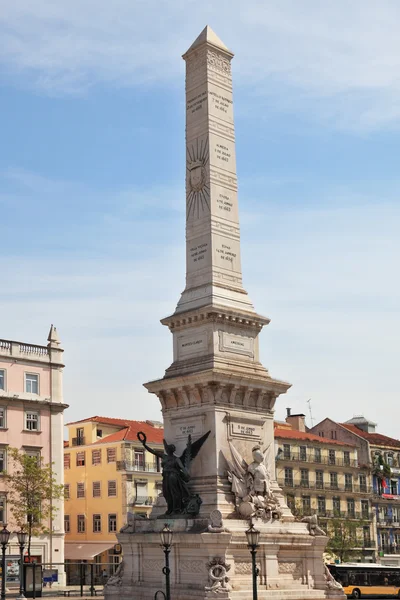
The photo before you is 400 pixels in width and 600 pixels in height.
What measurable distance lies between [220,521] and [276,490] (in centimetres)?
388

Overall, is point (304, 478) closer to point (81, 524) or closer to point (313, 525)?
point (81, 524)

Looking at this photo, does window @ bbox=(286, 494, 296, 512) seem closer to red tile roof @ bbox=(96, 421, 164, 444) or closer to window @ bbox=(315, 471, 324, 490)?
window @ bbox=(315, 471, 324, 490)

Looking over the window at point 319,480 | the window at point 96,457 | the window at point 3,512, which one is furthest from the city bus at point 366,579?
the window at point 319,480

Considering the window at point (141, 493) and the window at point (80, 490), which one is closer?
the window at point (141, 493)

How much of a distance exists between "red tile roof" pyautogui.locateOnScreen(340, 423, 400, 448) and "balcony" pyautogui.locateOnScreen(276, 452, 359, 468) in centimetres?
484

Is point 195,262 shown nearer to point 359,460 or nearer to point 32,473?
point 32,473

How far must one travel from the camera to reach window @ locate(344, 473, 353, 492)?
272 feet

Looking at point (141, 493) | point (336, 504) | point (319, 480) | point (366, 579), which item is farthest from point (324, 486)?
point (366, 579)

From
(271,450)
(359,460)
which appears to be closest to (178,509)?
(271,450)

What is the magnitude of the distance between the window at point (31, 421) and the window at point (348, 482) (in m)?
34.7

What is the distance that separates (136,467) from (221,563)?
41.4 meters

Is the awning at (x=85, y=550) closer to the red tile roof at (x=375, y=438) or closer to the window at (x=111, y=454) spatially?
the window at (x=111, y=454)

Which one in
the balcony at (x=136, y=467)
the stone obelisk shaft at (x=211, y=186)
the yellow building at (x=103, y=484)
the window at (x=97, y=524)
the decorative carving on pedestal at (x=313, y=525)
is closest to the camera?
the decorative carving on pedestal at (x=313, y=525)

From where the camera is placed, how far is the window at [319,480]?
3142 inches
